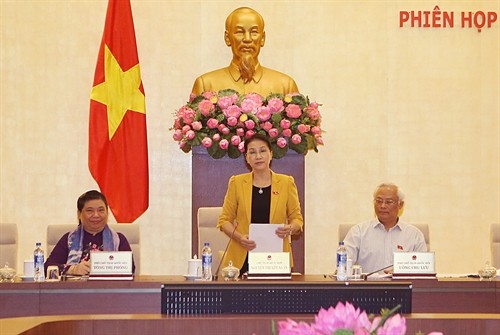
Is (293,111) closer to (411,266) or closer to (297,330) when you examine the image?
(411,266)

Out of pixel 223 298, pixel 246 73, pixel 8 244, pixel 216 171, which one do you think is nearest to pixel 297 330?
pixel 223 298

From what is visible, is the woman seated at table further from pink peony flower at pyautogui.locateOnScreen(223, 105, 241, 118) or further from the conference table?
pink peony flower at pyautogui.locateOnScreen(223, 105, 241, 118)

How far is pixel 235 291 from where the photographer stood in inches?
139

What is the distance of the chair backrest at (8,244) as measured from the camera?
544 cm

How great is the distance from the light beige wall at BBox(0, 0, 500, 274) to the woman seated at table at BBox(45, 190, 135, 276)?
287cm

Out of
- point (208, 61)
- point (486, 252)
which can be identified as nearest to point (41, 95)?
point (208, 61)

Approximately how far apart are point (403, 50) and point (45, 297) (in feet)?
14.9

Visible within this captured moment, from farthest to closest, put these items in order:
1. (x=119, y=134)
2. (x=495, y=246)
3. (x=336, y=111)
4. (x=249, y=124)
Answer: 1. (x=336, y=111)
2. (x=119, y=134)
3. (x=249, y=124)
4. (x=495, y=246)

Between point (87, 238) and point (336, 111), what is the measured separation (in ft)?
11.3

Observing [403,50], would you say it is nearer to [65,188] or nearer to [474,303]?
[65,188]

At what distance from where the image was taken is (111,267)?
4195mm

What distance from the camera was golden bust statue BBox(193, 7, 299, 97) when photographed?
684 centimetres

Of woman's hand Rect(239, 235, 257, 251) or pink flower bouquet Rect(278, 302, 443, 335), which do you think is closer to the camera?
pink flower bouquet Rect(278, 302, 443, 335)

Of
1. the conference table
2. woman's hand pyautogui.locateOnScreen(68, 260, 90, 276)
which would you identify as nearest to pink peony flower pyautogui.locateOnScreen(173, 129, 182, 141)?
woman's hand pyautogui.locateOnScreen(68, 260, 90, 276)
